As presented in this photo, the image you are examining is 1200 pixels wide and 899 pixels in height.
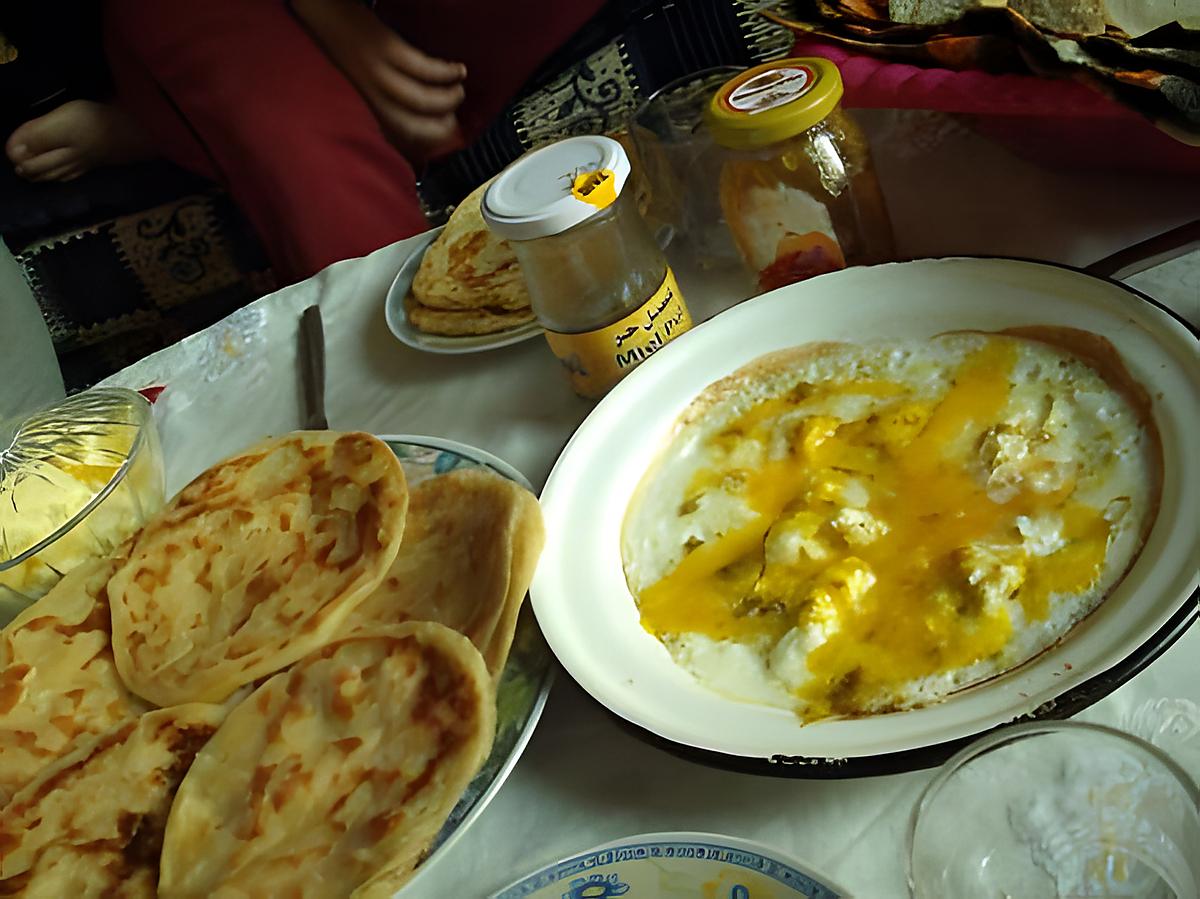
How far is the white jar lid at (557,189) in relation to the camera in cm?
83

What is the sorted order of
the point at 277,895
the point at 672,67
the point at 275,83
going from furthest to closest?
the point at 275,83 < the point at 672,67 < the point at 277,895

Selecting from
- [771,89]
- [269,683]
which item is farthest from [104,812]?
[771,89]

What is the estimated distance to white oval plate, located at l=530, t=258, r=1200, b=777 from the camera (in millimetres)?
548

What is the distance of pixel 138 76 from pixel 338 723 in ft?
7.46

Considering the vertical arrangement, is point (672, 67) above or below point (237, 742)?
below

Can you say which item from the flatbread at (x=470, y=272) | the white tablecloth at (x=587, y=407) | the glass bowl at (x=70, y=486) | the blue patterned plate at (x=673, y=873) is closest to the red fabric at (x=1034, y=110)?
the white tablecloth at (x=587, y=407)

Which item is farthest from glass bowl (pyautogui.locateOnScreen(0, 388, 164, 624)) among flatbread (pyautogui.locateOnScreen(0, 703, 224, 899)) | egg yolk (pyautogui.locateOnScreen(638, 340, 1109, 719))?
egg yolk (pyautogui.locateOnScreen(638, 340, 1109, 719))

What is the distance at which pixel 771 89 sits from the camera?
862mm

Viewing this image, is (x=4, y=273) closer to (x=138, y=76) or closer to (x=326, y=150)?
(x=138, y=76)

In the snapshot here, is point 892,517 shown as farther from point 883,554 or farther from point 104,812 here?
point 104,812

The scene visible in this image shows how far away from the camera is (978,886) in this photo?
1.59 feet

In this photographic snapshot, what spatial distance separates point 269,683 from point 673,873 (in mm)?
313

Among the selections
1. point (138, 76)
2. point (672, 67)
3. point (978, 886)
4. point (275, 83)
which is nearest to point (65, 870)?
point (978, 886)

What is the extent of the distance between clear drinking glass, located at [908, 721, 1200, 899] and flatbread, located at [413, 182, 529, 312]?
70 centimetres
